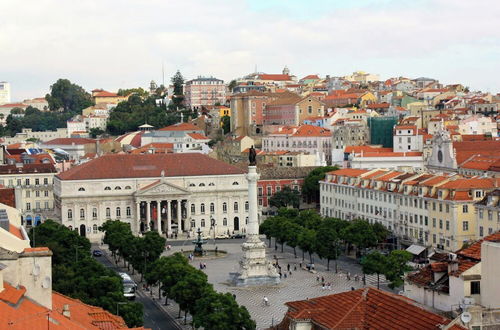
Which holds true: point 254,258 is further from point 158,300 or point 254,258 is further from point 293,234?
point 293,234

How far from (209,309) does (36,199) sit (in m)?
75.3

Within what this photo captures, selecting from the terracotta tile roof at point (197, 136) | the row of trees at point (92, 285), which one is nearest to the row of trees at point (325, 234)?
the row of trees at point (92, 285)

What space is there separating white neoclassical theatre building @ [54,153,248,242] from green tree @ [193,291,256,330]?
6131cm

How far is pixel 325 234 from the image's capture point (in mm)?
79250

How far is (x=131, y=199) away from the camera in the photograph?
112 metres

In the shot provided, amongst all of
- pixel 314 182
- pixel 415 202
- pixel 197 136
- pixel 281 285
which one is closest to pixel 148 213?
pixel 314 182

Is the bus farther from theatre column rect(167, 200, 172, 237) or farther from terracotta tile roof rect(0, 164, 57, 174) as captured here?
terracotta tile roof rect(0, 164, 57, 174)

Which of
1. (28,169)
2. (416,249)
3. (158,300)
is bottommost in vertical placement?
(158,300)

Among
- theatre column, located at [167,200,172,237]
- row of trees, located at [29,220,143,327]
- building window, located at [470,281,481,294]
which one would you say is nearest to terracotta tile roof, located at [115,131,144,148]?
theatre column, located at [167,200,172,237]

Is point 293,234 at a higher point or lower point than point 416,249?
higher

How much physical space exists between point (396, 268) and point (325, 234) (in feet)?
46.3

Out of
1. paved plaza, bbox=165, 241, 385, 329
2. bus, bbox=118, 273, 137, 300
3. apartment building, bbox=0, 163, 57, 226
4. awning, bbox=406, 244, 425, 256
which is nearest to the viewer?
paved plaza, bbox=165, 241, 385, 329

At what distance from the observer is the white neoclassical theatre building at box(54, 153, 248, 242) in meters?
111

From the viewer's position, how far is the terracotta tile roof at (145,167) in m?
112
